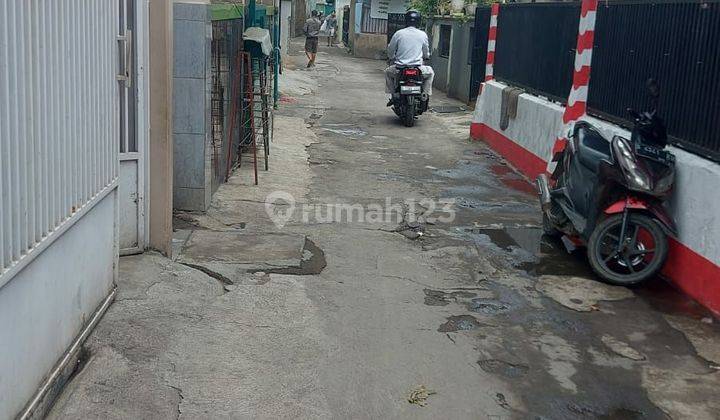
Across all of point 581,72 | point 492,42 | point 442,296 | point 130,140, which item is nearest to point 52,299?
point 130,140

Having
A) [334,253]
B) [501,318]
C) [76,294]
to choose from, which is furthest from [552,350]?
[76,294]

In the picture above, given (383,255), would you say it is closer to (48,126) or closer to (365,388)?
(365,388)

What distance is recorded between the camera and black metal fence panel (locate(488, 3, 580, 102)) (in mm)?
10258

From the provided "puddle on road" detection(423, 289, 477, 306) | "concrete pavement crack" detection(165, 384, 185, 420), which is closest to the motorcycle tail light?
"puddle on road" detection(423, 289, 477, 306)

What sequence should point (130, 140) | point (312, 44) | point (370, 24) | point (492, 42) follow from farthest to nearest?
point (370, 24) → point (312, 44) → point (492, 42) → point (130, 140)

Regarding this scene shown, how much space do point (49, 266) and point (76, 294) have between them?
1.82ft

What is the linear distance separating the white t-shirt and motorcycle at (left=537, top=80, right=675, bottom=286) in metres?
8.58

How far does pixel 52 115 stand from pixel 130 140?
2.10 m

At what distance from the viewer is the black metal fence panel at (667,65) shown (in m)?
6.39

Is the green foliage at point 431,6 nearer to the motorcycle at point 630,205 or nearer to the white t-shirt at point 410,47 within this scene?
the white t-shirt at point 410,47

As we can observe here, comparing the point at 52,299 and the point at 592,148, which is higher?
the point at 592,148

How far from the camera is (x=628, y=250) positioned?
21.4 feet

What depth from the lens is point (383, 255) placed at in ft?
23.4

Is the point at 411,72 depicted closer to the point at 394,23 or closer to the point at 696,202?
the point at 696,202
